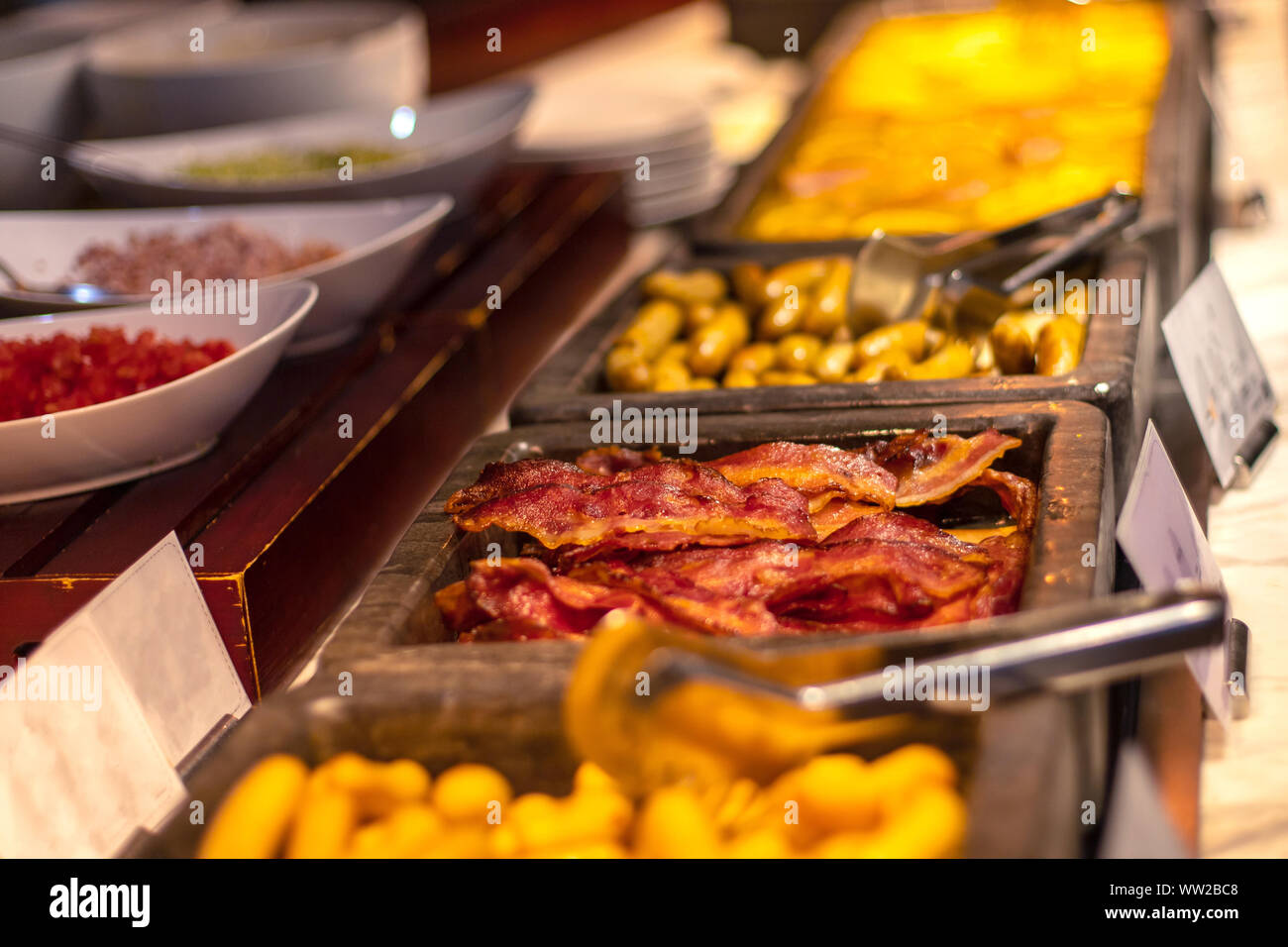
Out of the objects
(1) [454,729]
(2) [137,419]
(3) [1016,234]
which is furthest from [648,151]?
(1) [454,729]

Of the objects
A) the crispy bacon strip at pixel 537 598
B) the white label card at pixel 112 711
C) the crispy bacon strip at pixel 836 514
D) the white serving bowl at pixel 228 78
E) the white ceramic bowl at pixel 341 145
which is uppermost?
the white serving bowl at pixel 228 78

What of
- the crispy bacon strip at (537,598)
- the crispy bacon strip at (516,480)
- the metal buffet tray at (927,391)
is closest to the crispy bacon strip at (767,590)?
the crispy bacon strip at (537,598)

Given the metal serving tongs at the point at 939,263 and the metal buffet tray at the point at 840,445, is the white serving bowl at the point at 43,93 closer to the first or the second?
the metal buffet tray at the point at 840,445

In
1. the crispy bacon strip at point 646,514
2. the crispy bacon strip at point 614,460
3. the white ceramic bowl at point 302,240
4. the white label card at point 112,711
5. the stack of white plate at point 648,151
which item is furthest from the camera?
the stack of white plate at point 648,151

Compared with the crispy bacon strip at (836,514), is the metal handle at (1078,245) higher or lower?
higher

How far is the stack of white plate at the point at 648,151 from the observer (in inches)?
87.0

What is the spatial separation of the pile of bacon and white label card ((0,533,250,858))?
0.64ft

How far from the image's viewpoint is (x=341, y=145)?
78.0 inches

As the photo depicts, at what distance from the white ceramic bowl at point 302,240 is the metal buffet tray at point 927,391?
9.0 inches

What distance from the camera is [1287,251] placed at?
1.95 metres

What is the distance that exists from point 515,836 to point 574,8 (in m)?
3.37

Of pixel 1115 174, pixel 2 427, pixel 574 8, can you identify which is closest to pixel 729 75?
pixel 574 8

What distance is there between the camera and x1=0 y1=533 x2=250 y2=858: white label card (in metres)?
0.78
